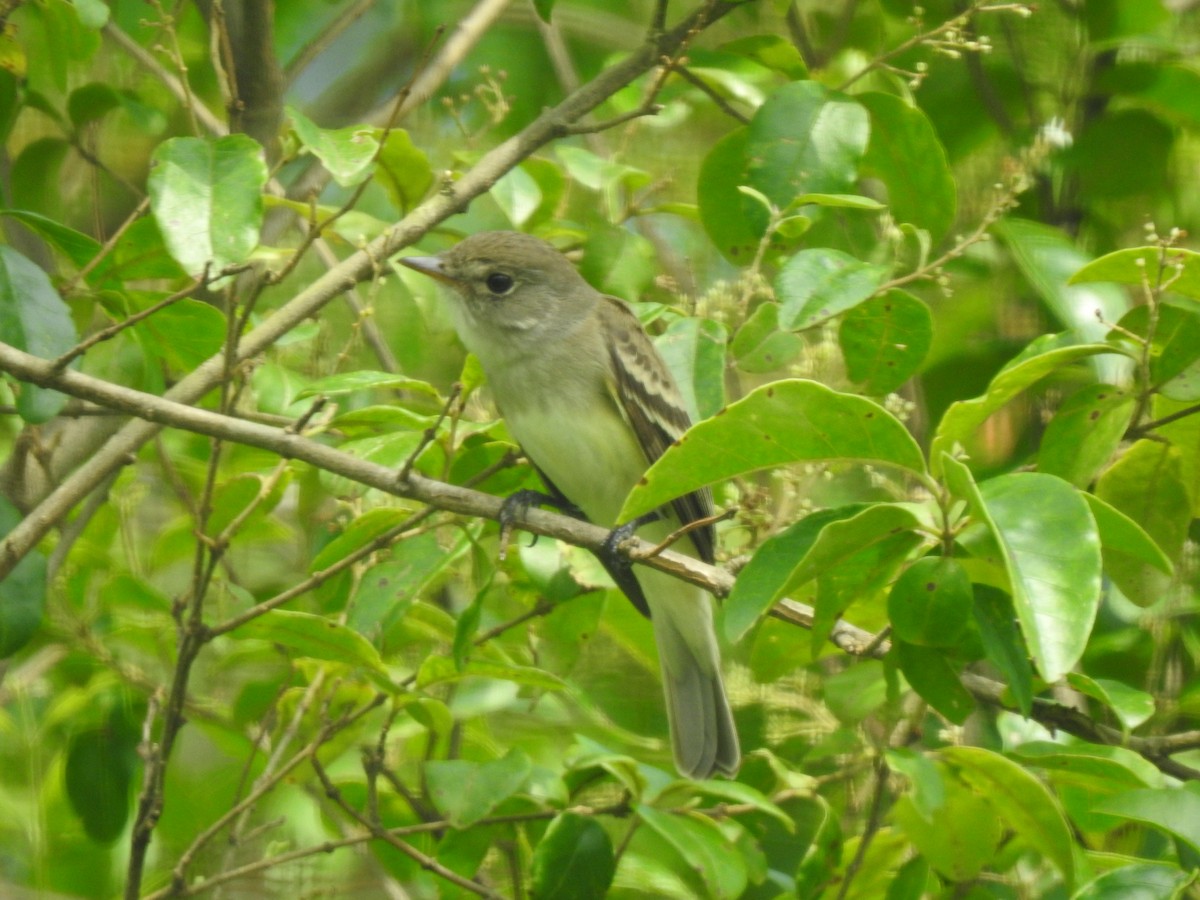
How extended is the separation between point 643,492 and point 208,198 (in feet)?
3.27

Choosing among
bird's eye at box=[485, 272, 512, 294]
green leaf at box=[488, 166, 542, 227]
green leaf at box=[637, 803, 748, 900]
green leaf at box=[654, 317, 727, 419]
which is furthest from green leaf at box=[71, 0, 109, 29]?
green leaf at box=[637, 803, 748, 900]

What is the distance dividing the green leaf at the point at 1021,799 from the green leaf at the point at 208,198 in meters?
1.59

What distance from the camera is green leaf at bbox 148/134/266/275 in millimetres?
2426

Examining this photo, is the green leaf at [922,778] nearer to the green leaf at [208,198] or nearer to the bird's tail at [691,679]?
the bird's tail at [691,679]

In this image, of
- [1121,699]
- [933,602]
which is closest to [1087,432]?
[1121,699]

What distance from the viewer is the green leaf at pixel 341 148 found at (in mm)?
2604

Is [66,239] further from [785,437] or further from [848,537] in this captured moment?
[848,537]

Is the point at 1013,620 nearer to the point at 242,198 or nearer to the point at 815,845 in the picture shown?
the point at 815,845

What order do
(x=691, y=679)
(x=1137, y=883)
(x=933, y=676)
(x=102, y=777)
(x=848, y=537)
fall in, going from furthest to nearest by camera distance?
(x=691, y=679)
(x=102, y=777)
(x=933, y=676)
(x=1137, y=883)
(x=848, y=537)

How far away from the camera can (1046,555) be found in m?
1.88

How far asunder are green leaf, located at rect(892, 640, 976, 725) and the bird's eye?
1.72 meters

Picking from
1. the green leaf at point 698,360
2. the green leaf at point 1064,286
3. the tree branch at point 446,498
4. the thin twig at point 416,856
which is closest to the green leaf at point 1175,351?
the green leaf at point 1064,286

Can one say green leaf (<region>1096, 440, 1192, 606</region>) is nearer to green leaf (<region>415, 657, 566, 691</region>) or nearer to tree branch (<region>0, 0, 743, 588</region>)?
green leaf (<region>415, 657, 566, 691</region>)

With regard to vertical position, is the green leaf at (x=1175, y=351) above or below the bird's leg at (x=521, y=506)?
above
